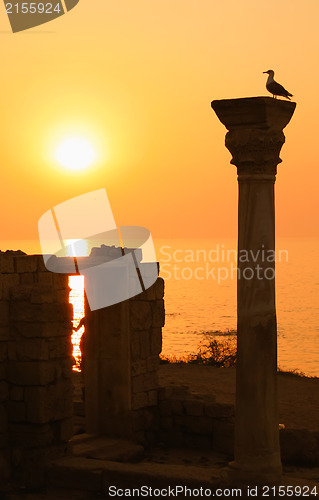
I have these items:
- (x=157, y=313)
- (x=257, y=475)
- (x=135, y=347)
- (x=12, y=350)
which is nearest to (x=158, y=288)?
(x=157, y=313)

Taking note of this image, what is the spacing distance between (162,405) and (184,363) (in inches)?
265

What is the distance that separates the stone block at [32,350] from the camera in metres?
10.7

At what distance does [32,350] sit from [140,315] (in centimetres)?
238

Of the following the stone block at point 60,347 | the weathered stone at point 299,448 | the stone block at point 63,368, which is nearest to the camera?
the stone block at point 60,347

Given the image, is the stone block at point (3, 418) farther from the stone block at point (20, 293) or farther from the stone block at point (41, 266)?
the stone block at point (41, 266)

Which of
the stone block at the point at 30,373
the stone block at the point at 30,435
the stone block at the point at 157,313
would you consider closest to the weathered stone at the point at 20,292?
the stone block at the point at 30,373

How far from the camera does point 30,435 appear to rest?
10.8 m

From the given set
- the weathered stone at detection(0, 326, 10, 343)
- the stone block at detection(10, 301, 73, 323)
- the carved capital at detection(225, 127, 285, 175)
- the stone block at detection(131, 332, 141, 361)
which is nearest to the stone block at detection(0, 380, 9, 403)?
the weathered stone at detection(0, 326, 10, 343)

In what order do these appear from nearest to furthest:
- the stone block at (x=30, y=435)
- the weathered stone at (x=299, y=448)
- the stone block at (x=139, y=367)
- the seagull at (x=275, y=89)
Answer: the seagull at (x=275, y=89), the stone block at (x=30, y=435), the weathered stone at (x=299, y=448), the stone block at (x=139, y=367)

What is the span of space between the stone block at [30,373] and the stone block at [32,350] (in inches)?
2.6

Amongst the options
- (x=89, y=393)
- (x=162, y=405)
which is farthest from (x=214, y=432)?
(x=89, y=393)

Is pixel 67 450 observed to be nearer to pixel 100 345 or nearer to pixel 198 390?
pixel 100 345

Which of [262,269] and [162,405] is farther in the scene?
[162,405]

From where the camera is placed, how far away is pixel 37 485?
10.6m
